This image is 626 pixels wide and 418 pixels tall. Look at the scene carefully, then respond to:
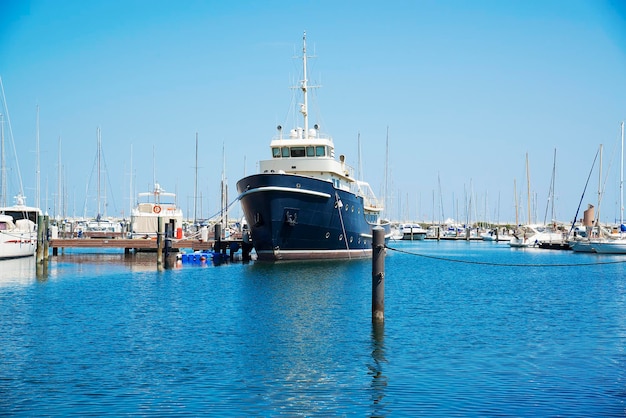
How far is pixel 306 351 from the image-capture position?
1641 cm

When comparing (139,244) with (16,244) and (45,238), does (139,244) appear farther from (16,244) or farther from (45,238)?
(16,244)

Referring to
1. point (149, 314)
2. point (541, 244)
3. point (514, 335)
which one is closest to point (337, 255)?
point (149, 314)

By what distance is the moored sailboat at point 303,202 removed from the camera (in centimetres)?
4031

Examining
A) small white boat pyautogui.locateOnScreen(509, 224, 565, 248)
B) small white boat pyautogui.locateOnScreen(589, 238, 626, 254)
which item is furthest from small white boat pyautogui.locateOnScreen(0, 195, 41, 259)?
small white boat pyautogui.locateOnScreen(509, 224, 565, 248)

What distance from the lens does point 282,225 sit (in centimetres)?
4097

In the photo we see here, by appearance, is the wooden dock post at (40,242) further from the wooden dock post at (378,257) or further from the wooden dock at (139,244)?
the wooden dock post at (378,257)

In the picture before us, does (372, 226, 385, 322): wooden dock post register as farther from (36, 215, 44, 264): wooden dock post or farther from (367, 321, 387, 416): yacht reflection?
(36, 215, 44, 264): wooden dock post

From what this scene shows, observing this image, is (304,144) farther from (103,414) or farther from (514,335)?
(103,414)

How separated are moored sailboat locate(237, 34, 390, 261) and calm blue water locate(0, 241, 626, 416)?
10281 mm

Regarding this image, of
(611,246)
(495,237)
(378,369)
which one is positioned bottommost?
(378,369)

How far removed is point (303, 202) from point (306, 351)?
24.7m

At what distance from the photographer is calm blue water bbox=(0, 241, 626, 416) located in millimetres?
12141

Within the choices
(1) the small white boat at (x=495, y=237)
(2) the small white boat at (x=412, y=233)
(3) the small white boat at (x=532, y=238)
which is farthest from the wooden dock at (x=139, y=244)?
(2) the small white boat at (x=412, y=233)

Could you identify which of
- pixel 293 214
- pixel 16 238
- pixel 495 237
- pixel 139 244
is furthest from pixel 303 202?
pixel 495 237
